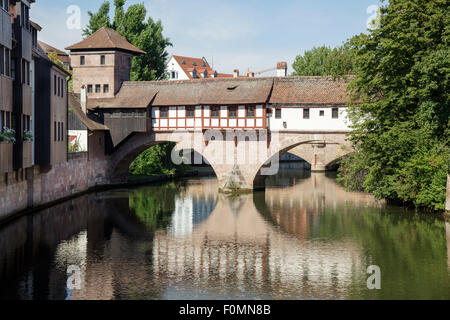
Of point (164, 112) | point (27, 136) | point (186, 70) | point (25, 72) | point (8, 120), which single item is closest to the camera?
point (8, 120)

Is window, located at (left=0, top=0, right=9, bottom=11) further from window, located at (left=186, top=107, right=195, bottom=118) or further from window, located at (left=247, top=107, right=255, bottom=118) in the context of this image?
window, located at (left=247, top=107, right=255, bottom=118)

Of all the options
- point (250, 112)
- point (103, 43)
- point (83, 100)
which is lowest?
point (250, 112)

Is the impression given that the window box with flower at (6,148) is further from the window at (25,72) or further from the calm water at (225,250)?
the window at (25,72)

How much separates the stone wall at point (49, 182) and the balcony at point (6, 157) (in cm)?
132

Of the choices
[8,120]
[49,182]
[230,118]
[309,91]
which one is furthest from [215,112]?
[8,120]

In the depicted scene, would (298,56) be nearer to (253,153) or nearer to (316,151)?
(316,151)

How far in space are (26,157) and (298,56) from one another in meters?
53.9

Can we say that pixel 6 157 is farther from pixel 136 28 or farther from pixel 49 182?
pixel 136 28

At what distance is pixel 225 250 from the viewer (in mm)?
23797

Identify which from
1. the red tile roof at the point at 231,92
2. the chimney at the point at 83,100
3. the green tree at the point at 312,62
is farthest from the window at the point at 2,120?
the green tree at the point at 312,62

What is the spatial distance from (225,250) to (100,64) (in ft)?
85.2

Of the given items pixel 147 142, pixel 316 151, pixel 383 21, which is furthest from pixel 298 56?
pixel 383 21

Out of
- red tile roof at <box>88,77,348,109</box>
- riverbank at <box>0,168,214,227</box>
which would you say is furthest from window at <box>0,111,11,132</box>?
red tile roof at <box>88,77,348,109</box>

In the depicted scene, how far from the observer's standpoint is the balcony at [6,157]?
24509mm
